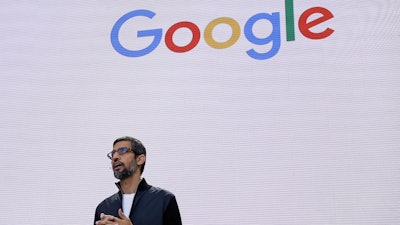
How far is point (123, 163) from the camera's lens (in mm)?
2217

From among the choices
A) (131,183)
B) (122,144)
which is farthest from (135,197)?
(122,144)

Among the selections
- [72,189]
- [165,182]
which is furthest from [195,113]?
[72,189]

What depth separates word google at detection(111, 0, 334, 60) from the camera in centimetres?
294

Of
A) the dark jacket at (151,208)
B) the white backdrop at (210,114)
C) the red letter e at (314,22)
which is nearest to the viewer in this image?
the dark jacket at (151,208)

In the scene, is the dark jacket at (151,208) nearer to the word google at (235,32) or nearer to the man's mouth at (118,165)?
the man's mouth at (118,165)

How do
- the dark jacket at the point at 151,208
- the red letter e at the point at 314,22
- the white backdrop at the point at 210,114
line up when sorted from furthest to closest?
the red letter e at the point at 314,22 < the white backdrop at the point at 210,114 < the dark jacket at the point at 151,208

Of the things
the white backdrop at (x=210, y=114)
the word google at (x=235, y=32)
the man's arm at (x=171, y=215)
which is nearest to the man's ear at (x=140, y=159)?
the man's arm at (x=171, y=215)

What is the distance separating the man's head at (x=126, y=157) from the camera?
2.21 metres

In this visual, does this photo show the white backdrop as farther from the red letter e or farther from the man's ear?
the man's ear

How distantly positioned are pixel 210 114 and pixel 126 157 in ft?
2.59

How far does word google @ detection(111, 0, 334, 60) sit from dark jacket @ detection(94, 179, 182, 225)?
102cm

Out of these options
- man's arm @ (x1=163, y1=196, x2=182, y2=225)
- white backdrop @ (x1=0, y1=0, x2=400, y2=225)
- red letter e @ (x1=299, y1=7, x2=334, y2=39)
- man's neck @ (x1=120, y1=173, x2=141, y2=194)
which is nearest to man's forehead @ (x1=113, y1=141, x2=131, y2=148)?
man's neck @ (x1=120, y1=173, x2=141, y2=194)

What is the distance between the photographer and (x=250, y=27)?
3.01 m

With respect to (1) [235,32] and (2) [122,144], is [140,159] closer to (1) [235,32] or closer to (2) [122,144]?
(2) [122,144]
